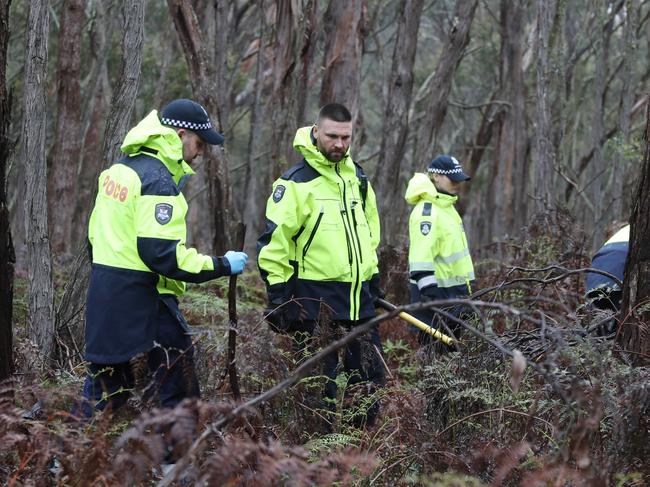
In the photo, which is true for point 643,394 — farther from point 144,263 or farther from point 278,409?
point 144,263

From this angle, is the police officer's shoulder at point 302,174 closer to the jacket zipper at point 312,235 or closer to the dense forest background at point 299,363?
the jacket zipper at point 312,235

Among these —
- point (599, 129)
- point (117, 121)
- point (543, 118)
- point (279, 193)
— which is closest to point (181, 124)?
point (279, 193)

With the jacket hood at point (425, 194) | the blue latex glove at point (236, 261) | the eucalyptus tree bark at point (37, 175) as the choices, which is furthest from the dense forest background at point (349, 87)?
the jacket hood at point (425, 194)

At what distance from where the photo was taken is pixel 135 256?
472 centimetres

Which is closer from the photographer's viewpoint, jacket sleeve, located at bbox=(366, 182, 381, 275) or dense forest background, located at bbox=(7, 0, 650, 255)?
jacket sleeve, located at bbox=(366, 182, 381, 275)

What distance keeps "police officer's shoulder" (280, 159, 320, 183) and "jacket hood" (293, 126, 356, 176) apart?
0.11 ft

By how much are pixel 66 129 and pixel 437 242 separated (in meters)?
8.02

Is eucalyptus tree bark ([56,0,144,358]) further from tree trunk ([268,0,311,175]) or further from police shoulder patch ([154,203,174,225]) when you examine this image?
tree trunk ([268,0,311,175])

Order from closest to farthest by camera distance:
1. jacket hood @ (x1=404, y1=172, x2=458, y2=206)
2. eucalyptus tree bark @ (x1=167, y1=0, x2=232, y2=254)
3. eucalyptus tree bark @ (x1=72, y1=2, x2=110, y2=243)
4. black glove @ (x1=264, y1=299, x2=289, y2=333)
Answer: black glove @ (x1=264, y1=299, x2=289, y2=333)
jacket hood @ (x1=404, y1=172, x2=458, y2=206)
eucalyptus tree bark @ (x1=167, y1=0, x2=232, y2=254)
eucalyptus tree bark @ (x1=72, y1=2, x2=110, y2=243)

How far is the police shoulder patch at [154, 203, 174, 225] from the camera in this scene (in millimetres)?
4629

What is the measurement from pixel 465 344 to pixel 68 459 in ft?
6.96

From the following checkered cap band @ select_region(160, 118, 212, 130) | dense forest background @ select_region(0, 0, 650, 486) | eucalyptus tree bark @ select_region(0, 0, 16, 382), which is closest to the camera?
dense forest background @ select_region(0, 0, 650, 486)

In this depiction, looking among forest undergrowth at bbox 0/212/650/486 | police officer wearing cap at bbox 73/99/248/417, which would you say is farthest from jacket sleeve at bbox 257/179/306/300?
police officer wearing cap at bbox 73/99/248/417

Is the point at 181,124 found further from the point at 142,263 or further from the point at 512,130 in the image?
the point at 512,130
